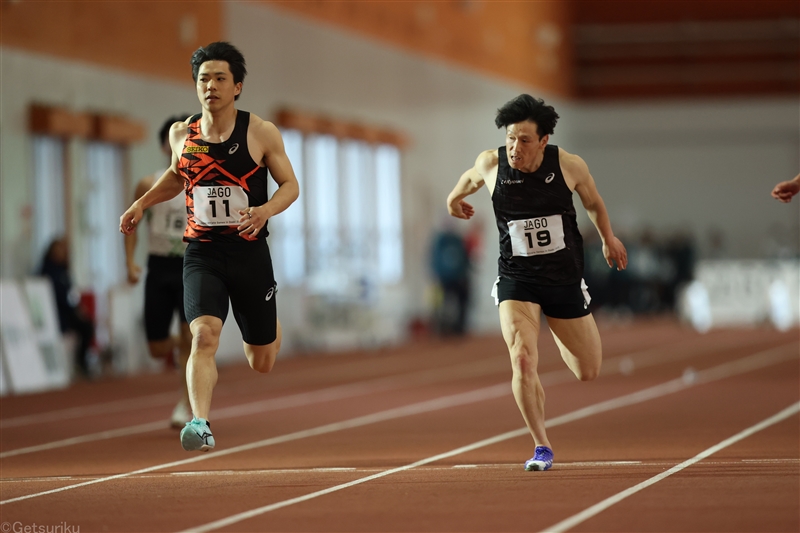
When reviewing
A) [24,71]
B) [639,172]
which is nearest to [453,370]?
[24,71]

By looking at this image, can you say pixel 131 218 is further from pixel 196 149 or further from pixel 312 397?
pixel 312 397

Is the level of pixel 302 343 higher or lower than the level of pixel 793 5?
lower

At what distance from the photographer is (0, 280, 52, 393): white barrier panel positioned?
15.0 m

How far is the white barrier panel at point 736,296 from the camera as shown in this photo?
27875 mm

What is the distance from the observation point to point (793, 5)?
37.4 meters

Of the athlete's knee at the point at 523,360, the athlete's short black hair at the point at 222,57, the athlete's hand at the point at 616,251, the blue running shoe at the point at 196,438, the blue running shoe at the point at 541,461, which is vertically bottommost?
the blue running shoe at the point at 541,461

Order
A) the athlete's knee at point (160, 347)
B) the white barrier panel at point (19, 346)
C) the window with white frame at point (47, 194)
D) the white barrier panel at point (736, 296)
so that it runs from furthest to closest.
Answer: the white barrier panel at point (736, 296), the window with white frame at point (47, 194), the white barrier panel at point (19, 346), the athlete's knee at point (160, 347)

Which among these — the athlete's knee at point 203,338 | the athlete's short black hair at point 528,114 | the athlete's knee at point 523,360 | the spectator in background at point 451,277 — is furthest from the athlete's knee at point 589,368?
the spectator in background at point 451,277

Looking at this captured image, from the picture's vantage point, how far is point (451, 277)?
82.7 feet

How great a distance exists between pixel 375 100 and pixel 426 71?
269cm

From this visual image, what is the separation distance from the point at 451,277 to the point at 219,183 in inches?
703

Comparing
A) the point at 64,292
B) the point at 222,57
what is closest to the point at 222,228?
the point at 222,57

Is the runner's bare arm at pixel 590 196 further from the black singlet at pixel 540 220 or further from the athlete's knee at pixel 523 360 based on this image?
the athlete's knee at pixel 523 360

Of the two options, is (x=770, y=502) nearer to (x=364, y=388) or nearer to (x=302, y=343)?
(x=364, y=388)
